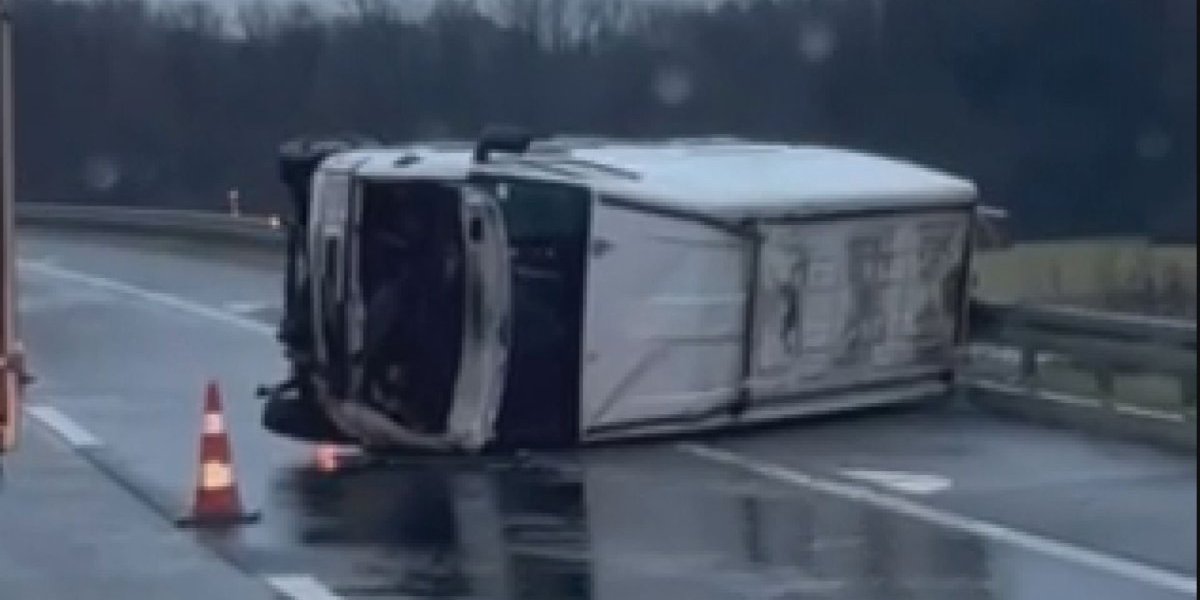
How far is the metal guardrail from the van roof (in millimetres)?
907

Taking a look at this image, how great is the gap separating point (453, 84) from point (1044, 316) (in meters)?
46.4

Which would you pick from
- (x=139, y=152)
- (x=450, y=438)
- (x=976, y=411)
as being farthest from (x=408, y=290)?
(x=139, y=152)

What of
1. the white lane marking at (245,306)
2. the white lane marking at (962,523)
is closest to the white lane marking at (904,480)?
the white lane marking at (962,523)

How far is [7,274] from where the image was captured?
11898 millimetres

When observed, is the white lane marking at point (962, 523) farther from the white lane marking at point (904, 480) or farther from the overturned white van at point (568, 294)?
the overturned white van at point (568, 294)

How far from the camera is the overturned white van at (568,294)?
1587 centimetres

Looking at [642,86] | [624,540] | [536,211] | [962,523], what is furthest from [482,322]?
[642,86]

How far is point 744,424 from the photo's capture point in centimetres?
1684

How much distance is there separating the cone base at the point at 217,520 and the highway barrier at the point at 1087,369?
4962 mm

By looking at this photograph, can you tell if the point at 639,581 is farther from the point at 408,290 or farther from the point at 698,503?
the point at 408,290

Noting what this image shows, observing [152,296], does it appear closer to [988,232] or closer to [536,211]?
[988,232]

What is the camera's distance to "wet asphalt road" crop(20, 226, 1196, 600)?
464 inches

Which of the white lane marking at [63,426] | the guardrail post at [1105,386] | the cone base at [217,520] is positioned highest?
the guardrail post at [1105,386]

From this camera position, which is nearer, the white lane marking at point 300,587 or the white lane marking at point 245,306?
the white lane marking at point 300,587
